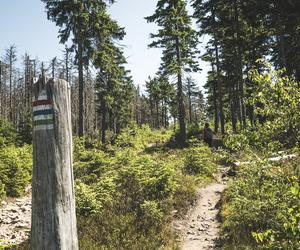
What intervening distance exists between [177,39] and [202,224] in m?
21.6

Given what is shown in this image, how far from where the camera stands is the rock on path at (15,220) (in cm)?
996

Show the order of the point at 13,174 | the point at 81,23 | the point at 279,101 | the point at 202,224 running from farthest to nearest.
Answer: the point at 81,23 → the point at 13,174 → the point at 202,224 → the point at 279,101

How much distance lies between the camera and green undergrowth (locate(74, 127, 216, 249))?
8781mm

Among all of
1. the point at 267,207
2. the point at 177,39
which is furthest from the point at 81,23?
the point at 267,207

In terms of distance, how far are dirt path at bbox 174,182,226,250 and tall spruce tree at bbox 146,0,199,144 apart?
1561 centimetres

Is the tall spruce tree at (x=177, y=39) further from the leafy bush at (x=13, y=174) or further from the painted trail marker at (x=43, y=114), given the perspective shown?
the painted trail marker at (x=43, y=114)

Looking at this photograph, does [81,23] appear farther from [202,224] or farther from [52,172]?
[52,172]

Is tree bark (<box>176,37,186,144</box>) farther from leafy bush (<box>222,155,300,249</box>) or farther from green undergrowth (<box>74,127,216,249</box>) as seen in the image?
leafy bush (<box>222,155,300,249</box>)

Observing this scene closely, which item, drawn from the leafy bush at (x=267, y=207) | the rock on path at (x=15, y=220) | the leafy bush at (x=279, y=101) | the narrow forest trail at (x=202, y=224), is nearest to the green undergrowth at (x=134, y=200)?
→ the narrow forest trail at (x=202, y=224)

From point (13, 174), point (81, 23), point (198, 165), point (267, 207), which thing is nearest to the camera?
point (267, 207)

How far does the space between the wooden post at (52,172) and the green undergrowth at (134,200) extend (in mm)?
5936

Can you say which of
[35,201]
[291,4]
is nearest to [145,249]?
[35,201]

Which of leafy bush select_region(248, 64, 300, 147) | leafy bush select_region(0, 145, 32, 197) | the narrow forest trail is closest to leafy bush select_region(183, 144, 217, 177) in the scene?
the narrow forest trail

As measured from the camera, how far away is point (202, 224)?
10.4 metres
